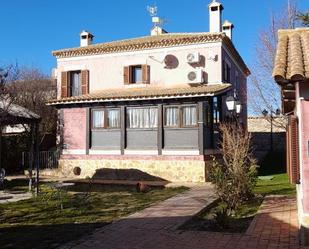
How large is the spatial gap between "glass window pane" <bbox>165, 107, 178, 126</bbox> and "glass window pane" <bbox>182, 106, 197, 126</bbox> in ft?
1.38

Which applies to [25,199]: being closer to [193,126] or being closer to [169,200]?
[169,200]

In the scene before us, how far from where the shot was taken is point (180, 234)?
8.14 meters

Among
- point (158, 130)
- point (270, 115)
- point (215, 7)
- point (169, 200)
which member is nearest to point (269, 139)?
point (270, 115)

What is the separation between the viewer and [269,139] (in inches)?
1337

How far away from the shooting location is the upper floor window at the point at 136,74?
75.6 ft

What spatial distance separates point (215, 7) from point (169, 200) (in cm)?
1465

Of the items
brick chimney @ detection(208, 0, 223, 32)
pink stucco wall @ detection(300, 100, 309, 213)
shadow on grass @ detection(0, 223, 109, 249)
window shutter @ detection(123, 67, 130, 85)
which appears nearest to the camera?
pink stucco wall @ detection(300, 100, 309, 213)

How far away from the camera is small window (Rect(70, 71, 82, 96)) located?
2533cm

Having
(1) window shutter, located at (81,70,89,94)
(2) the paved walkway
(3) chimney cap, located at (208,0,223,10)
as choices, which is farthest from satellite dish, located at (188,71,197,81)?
(2) the paved walkway

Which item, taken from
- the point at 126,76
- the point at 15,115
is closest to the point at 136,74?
the point at 126,76

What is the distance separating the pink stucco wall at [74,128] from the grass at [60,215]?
8202 millimetres

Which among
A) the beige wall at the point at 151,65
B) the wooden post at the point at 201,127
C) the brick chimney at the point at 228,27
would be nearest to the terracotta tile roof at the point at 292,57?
the wooden post at the point at 201,127

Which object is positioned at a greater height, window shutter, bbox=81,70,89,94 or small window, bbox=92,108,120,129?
window shutter, bbox=81,70,89,94

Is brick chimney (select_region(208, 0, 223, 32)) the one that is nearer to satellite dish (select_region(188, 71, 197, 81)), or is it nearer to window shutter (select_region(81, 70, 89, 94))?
satellite dish (select_region(188, 71, 197, 81))
